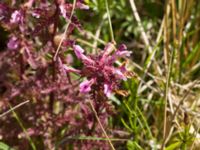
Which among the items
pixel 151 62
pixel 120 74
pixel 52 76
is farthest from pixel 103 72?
pixel 151 62

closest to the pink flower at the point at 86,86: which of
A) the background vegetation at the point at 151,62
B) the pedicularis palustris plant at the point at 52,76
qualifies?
the pedicularis palustris plant at the point at 52,76

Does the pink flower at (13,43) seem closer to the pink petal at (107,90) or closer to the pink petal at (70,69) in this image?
the pink petal at (70,69)

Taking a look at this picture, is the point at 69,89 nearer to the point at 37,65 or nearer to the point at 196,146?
the point at 37,65

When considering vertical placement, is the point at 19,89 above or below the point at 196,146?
above

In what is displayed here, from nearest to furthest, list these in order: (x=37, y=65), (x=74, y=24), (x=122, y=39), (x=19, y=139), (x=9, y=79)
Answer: (x=74, y=24)
(x=37, y=65)
(x=19, y=139)
(x=9, y=79)
(x=122, y=39)

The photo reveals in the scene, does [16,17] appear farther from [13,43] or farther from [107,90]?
[107,90]

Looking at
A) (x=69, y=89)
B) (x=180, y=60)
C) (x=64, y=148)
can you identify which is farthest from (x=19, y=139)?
(x=180, y=60)

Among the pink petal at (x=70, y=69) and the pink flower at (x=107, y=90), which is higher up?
the pink petal at (x=70, y=69)

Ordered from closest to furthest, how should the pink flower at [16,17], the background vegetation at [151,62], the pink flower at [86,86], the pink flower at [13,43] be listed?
the pink flower at [86,86] < the pink flower at [16,17] < the pink flower at [13,43] < the background vegetation at [151,62]
